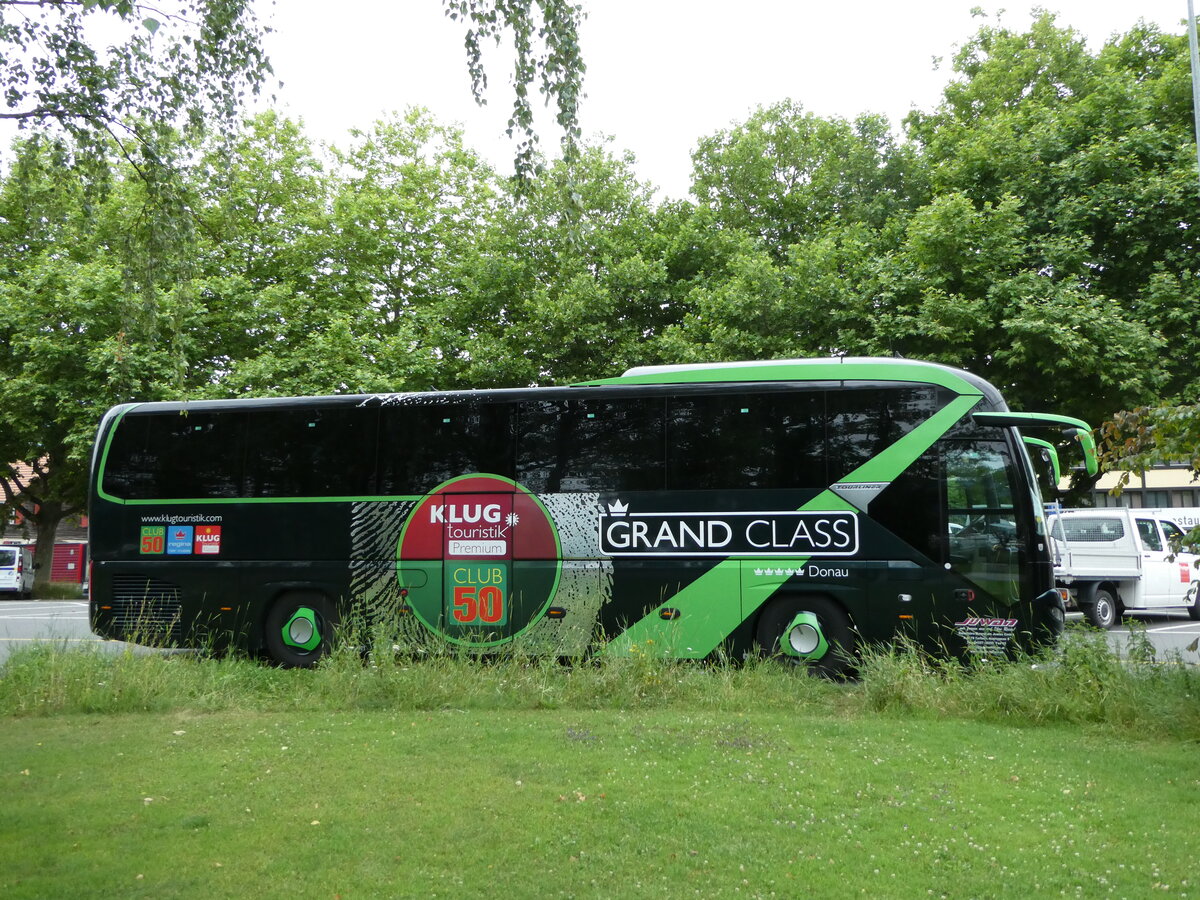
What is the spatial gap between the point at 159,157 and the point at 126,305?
5.43ft

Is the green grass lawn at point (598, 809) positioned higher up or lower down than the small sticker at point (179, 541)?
lower down

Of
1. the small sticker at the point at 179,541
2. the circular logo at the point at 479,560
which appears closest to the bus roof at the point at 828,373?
the circular logo at the point at 479,560

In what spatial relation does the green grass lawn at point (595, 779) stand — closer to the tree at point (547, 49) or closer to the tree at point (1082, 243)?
the tree at point (547, 49)

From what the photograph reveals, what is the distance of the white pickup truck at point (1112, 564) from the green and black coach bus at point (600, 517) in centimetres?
871

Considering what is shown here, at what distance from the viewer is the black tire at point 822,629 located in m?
11.4

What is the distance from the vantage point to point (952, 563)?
11.2 meters

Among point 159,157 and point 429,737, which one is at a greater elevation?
point 159,157

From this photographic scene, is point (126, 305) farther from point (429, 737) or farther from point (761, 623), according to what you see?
point (761, 623)

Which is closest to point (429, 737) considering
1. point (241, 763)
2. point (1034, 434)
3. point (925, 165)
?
point (241, 763)

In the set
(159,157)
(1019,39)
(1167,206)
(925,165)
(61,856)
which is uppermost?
(1019,39)

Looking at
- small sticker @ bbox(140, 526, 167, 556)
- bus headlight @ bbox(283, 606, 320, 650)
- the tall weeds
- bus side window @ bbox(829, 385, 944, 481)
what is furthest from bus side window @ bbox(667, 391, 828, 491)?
small sticker @ bbox(140, 526, 167, 556)

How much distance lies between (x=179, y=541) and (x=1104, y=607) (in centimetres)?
1600

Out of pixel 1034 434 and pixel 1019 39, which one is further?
pixel 1019 39

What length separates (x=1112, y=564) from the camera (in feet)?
63.1
